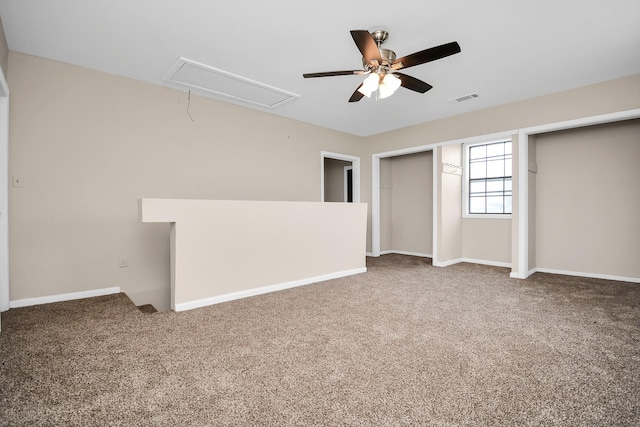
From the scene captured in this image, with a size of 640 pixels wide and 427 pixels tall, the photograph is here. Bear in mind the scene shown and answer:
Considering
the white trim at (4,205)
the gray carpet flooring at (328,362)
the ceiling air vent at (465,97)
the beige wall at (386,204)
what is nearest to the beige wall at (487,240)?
the beige wall at (386,204)

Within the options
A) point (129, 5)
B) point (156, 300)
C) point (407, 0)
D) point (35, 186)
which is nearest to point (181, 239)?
point (156, 300)

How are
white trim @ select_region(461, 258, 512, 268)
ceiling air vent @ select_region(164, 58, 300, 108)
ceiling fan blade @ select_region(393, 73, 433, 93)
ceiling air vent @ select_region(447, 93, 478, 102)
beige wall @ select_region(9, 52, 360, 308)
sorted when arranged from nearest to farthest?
ceiling fan blade @ select_region(393, 73, 433, 93), beige wall @ select_region(9, 52, 360, 308), ceiling air vent @ select_region(164, 58, 300, 108), ceiling air vent @ select_region(447, 93, 478, 102), white trim @ select_region(461, 258, 512, 268)

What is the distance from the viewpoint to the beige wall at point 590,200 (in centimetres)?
423

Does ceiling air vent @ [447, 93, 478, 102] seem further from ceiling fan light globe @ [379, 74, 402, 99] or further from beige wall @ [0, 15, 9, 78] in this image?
beige wall @ [0, 15, 9, 78]

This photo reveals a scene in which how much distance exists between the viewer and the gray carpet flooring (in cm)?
153

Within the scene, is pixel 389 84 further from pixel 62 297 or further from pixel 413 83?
pixel 62 297

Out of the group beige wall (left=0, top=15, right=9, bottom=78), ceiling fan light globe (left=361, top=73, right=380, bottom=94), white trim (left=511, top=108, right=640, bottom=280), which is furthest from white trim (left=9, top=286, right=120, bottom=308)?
white trim (left=511, top=108, right=640, bottom=280)

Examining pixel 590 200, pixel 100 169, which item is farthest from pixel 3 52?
pixel 590 200

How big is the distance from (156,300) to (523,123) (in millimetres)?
5499

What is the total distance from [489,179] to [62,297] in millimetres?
6373

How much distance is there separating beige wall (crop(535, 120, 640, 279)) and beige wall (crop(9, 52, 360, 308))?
4747 millimetres

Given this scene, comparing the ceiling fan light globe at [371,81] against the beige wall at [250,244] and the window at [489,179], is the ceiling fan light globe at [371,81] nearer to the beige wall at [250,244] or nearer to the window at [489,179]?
the beige wall at [250,244]

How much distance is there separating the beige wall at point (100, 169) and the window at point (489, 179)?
418 cm

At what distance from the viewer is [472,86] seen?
159 inches
